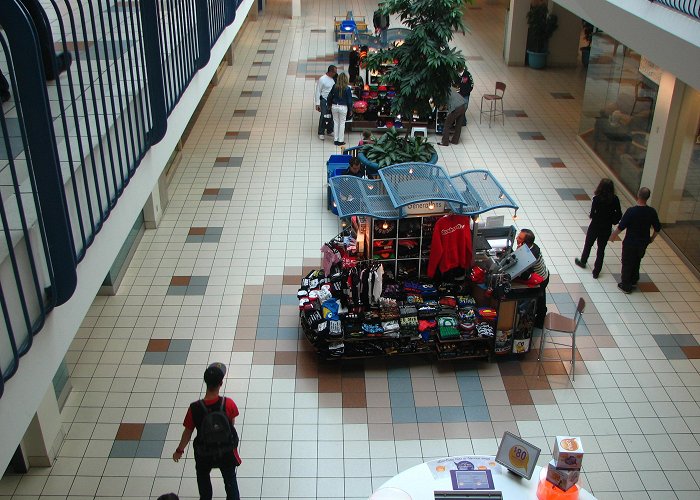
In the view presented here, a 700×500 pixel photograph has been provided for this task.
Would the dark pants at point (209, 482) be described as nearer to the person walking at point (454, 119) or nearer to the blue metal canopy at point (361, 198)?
the blue metal canopy at point (361, 198)

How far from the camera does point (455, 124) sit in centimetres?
1390

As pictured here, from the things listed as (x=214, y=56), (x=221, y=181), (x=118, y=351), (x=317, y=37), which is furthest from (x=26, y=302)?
(x=317, y=37)

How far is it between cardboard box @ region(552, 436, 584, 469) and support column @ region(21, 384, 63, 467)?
4444 mm

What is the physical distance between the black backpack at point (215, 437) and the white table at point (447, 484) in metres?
1.26

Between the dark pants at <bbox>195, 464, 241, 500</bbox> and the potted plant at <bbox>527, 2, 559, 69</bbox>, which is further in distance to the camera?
the potted plant at <bbox>527, 2, 559, 69</bbox>

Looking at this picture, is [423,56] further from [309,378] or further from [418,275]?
[309,378]

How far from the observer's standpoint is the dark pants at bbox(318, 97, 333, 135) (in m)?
13.8

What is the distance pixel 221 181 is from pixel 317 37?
424 inches

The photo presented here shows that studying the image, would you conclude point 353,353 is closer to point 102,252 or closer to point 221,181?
point 102,252

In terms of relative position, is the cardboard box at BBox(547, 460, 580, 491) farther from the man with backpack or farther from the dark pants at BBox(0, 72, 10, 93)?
the dark pants at BBox(0, 72, 10, 93)

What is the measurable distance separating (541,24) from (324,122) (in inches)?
305

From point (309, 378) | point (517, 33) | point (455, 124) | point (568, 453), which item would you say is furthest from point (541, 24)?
point (568, 453)

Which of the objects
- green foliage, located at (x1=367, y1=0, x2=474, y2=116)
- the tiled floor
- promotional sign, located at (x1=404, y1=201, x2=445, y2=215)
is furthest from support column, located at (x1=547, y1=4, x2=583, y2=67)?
promotional sign, located at (x1=404, y1=201, x2=445, y2=215)

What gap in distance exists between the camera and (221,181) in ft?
40.4
